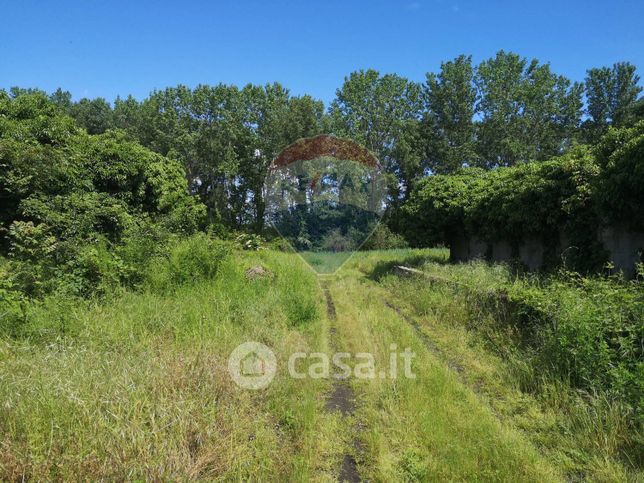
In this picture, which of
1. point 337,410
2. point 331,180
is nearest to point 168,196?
point 331,180

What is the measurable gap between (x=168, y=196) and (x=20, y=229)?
29.1 ft

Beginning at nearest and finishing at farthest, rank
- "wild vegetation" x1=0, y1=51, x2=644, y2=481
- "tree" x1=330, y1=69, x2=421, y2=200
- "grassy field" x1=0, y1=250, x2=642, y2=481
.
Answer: "grassy field" x1=0, y1=250, x2=642, y2=481
"wild vegetation" x1=0, y1=51, x2=644, y2=481
"tree" x1=330, y1=69, x2=421, y2=200

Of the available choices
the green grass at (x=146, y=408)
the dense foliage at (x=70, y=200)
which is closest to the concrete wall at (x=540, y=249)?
the green grass at (x=146, y=408)

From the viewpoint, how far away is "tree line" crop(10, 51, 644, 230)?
39.7 m

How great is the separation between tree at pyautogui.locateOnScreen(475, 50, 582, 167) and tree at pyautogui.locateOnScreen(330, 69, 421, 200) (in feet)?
27.7

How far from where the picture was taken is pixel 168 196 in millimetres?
15672

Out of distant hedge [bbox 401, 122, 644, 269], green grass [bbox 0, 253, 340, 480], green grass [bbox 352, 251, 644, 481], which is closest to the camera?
green grass [bbox 0, 253, 340, 480]

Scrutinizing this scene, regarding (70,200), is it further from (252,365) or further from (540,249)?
(540,249)

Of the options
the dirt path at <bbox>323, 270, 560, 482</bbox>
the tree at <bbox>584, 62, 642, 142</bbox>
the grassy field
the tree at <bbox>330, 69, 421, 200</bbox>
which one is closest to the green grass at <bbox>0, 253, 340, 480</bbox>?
the grassy field

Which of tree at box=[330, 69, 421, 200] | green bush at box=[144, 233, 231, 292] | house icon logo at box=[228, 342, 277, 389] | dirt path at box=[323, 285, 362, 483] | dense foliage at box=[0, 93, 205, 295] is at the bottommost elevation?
dirt path at box=[323, 285, 362, 483]

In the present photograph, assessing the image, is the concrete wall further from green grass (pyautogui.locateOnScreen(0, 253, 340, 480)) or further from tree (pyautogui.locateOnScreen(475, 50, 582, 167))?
tree (pyautogui.locateOnScreen(475, 50, 582, 167))

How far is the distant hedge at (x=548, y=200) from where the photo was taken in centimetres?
704

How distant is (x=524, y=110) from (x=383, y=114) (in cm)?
1561

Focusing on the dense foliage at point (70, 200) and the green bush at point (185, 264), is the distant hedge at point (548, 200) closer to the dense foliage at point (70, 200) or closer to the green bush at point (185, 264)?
the green bush at point (185, 264)
